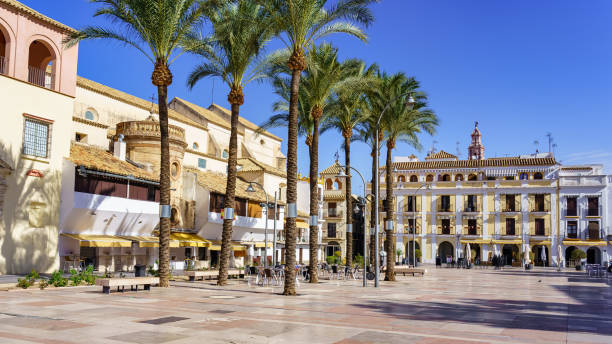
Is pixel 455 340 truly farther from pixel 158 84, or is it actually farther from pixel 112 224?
pixel 112 224

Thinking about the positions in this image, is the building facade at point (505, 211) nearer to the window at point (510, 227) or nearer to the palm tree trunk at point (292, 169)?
the window at point (510, 227)

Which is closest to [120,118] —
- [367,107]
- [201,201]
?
[201,201]

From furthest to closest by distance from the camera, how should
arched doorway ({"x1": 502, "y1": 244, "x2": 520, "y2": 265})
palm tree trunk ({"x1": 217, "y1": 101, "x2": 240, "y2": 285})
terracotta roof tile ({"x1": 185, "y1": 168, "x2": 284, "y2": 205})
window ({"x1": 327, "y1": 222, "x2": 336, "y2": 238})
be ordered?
1. window ({"x1": 327, "y1": 222, "x2": 336, "y2": 238})
2. arched doorway ({"x1": 502, "y1": 244, "x2": 520, "y2": 265})
3. terracotta roof tile ({"x1": 185, "y1": 168, "x2": 284, "y2": 205})
4. palm tree trunk ({"x1": 217, "y1": 101, "x2": 240, "y2": 285})

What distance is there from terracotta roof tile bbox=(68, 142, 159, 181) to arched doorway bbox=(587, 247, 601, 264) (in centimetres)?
5341

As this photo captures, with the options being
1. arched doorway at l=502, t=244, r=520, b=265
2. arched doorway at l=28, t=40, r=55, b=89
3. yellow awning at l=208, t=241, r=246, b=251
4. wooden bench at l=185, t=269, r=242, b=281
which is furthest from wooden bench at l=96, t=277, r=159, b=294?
arched doorway at l=502, t=244, r=520, b=265

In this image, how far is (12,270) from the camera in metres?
26.6

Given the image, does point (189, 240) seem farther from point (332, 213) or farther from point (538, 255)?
point (538, 255)

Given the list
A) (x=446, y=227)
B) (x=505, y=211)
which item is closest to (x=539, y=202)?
(x=505, y=211)

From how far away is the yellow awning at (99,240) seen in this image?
30172 mm

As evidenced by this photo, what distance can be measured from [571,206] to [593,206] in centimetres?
234

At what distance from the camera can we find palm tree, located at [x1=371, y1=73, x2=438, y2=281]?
32.6 metres

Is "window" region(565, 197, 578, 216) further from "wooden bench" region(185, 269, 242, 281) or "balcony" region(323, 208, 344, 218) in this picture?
"wooden bench" region(185, 269, 242, 281)

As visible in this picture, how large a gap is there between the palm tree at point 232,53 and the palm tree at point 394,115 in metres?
8.75

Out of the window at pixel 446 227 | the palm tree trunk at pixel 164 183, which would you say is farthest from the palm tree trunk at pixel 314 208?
the window at pixel 446 227
